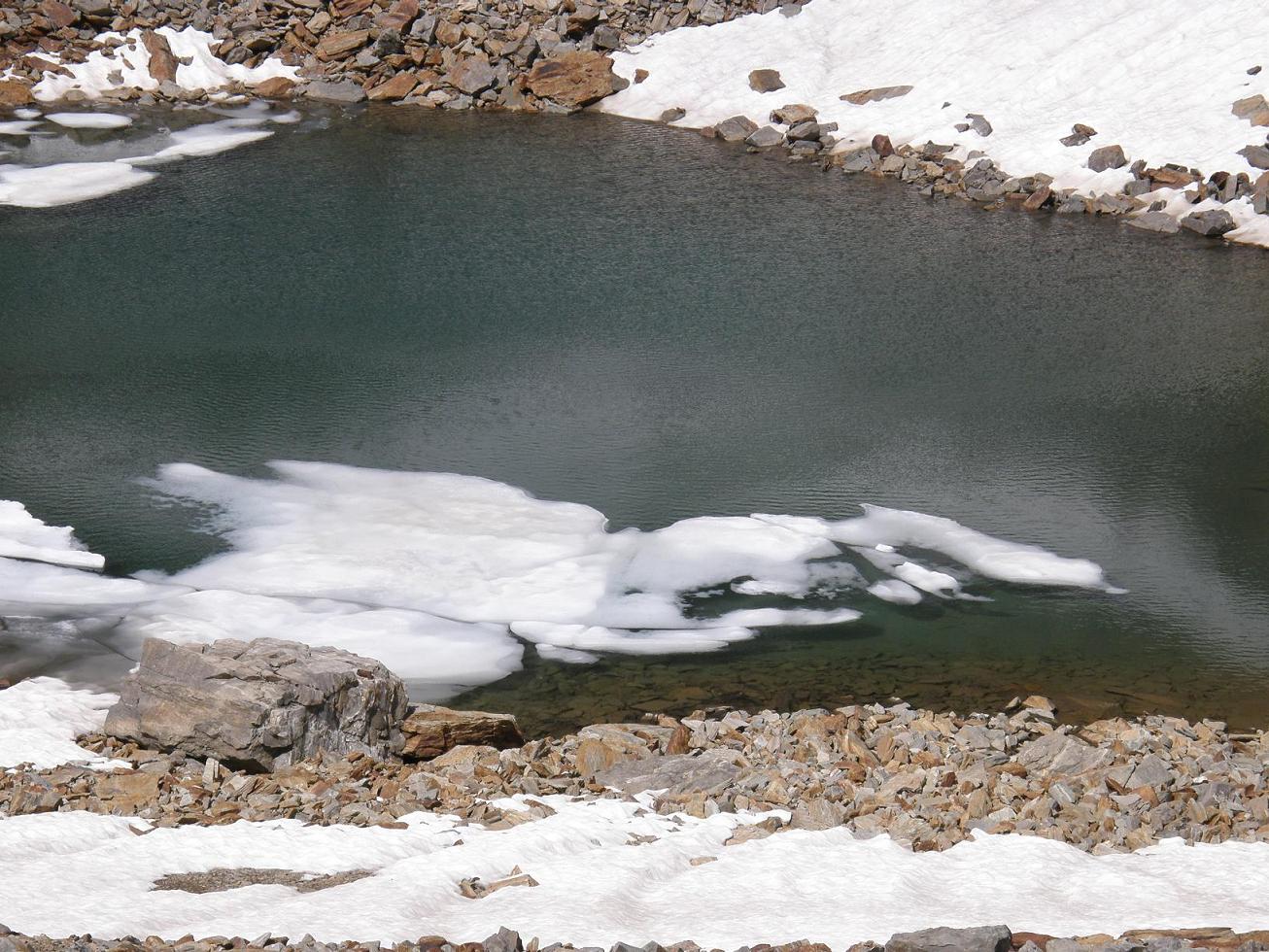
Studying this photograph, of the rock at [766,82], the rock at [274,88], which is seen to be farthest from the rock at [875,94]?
the rock at [274,88]

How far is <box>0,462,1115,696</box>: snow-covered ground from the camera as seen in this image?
1700 cm

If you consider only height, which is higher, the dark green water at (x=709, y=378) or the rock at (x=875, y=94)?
the rock at (x=875, y=94)

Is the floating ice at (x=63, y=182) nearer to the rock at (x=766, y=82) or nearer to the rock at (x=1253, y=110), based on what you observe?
the rock at (x=766, y=82)

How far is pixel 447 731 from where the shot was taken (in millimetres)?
14250

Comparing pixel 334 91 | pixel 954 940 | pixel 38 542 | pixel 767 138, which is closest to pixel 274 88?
pixel 334 91

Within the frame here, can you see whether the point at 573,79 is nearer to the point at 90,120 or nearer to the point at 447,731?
the point at 90,120

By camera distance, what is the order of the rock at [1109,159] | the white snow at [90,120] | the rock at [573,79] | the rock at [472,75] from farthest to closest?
the rock at [472,75] → the rock at [573,79] → the white snow at [90,120] → the rock at [1109,159]

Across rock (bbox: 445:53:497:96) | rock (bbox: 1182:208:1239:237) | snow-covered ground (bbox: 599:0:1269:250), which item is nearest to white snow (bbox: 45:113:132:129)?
rock (bbox: 445:53:497:96)

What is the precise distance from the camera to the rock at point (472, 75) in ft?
142

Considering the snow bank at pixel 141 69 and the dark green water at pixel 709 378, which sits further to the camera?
the snow bank at pixel 141 69

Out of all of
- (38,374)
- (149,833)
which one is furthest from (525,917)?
(38,374)

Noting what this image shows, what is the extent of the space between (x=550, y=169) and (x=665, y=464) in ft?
57.7

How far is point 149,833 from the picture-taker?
11492mm

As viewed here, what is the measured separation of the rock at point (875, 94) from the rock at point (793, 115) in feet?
3.67
